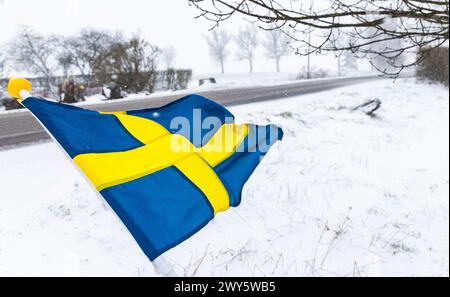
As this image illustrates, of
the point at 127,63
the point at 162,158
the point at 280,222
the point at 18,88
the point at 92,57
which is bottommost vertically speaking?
the point at 280,222

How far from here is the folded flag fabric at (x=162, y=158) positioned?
188cm

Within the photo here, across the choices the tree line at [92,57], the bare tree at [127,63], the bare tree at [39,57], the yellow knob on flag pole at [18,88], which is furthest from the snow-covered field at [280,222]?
the bare tree at [39,57]

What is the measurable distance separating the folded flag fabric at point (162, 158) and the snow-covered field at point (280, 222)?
3.95 ft

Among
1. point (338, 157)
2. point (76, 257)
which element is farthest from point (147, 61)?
point (76, 257)

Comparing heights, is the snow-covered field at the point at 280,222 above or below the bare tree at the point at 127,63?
below

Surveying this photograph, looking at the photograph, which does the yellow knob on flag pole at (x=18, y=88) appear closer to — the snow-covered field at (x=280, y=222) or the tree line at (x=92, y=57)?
the snow-covered field at (x=280, y=222)

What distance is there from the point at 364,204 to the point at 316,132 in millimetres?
4037

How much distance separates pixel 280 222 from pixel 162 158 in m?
2.56

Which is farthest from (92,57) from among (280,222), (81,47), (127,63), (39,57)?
(280,222)

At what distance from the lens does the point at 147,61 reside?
761 inches

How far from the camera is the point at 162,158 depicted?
2.34 metres

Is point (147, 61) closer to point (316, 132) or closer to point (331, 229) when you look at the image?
point (316, 132)

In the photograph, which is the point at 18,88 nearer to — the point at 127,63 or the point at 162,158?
the point at 162,158

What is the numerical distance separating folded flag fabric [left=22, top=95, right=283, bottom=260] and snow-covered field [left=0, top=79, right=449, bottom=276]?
1.20 m
